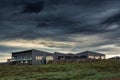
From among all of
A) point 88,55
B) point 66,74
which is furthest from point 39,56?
point 66,74

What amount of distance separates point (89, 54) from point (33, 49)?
36111 millimetres

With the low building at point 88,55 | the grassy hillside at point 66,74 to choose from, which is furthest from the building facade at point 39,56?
the grassy hillside at point 66,74

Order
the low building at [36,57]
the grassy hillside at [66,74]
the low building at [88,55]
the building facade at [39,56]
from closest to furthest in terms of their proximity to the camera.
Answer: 1. the grassy hillside at [66,74]
2. the building facade at [39,56]
3. the low building at [36,57]
4. the low building at [88,55]

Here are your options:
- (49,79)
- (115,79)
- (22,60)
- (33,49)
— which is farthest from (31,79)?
(22,60)

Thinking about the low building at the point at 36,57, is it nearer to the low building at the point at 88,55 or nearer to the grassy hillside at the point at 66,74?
the low building at the point at 88,55

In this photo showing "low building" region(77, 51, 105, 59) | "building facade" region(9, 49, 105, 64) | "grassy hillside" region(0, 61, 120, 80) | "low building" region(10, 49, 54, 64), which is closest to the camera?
"grassy hillside" region(0, 61, 120, 80)

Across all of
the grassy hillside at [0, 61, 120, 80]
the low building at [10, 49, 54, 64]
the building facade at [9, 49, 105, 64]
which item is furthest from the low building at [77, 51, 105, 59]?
the grassy hillside at [0, 61, 120, 80]

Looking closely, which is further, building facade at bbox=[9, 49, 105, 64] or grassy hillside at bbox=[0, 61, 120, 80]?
building facade at bbox=[9, 49, 105, 64]

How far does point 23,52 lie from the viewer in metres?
130

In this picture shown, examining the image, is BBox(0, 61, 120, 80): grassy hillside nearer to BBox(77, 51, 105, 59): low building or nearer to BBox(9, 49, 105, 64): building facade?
BBox(9, 49, 105, 64): building facade

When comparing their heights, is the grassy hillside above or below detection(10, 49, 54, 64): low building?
below

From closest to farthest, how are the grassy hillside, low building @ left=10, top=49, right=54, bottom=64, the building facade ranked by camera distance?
the grassy hillside, the building facade, low building @ left=10, top=49, right=54, bottom=64

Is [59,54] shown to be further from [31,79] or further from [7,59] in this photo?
[31,79]

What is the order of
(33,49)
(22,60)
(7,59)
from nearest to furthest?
1. (33,49)
2. (22,60)
3. (7,59)
